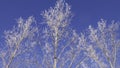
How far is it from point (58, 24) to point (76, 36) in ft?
7.16

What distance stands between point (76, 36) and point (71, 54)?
5.48ft

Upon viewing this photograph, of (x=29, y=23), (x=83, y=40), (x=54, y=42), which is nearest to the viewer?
(x=54, y=42)

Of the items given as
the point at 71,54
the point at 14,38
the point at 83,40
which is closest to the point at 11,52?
the point at 14,38

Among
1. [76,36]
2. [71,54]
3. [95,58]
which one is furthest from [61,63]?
[95,58]

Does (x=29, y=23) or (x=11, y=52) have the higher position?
(x=29, y=23)

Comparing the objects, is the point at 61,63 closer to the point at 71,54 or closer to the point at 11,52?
the point at 71,54

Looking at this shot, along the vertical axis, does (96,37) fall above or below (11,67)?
above

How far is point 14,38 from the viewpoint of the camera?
74.8 feet

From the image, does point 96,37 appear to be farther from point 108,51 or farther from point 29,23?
point 29,23

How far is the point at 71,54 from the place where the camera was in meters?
23.5

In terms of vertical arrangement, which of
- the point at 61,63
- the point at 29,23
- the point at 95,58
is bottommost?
the point at 61,63

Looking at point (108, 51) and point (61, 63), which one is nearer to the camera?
point (61, 63)

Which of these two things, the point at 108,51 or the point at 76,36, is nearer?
the point at 76,36

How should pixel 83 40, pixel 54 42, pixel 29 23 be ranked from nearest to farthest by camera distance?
pixel 54 42 → pixel 29 23 → pixel 83 40
